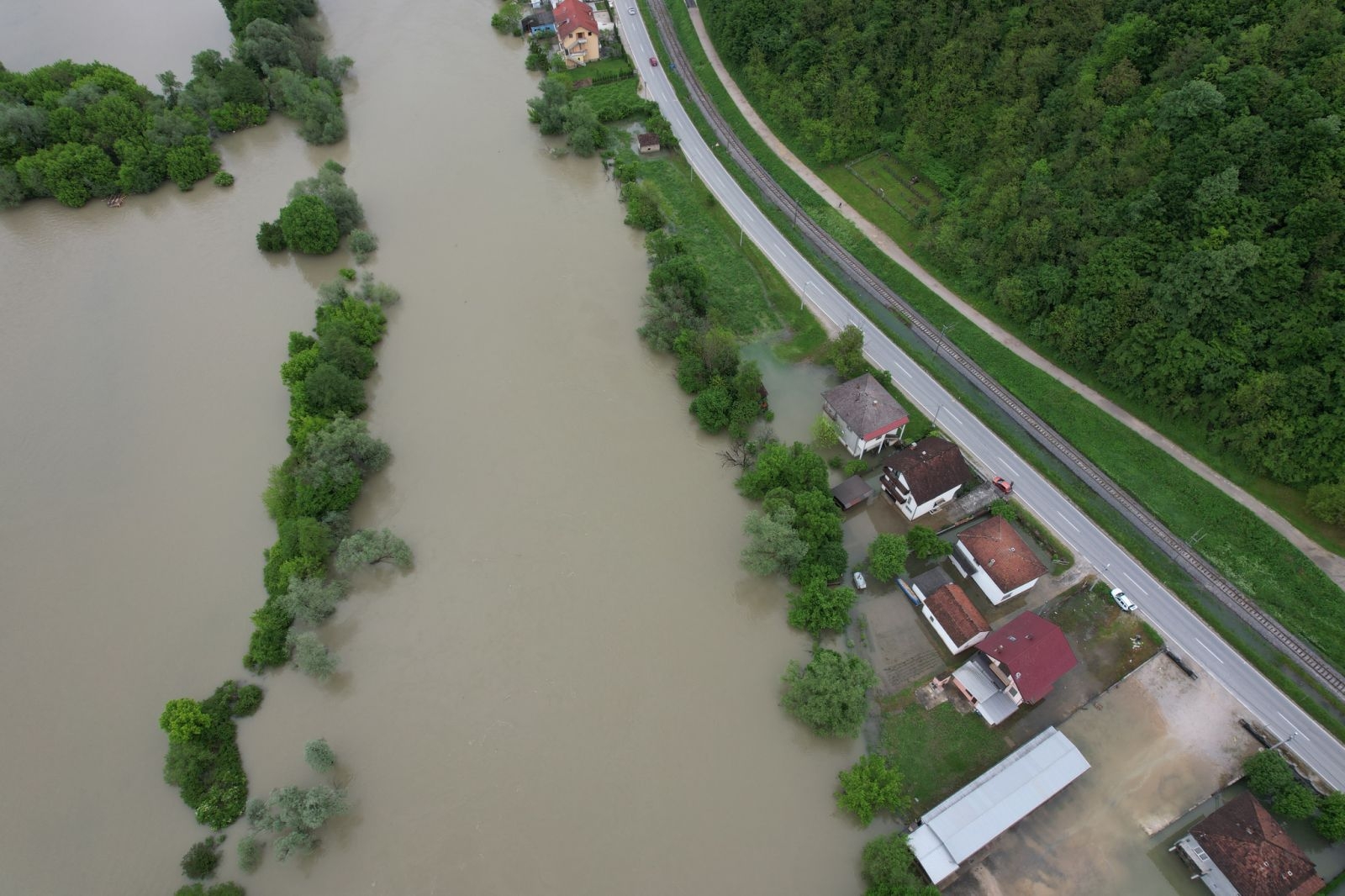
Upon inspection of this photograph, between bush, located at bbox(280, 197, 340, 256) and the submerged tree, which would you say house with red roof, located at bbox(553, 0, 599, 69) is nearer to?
bush, located at bbox(280, 197, 340, 256)

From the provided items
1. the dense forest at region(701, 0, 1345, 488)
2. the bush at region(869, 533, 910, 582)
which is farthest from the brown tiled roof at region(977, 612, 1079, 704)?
the dense forest at region(701, 0, 1345, 488)

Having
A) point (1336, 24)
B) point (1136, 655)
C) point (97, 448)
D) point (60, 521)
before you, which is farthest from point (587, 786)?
point (1336, 24)

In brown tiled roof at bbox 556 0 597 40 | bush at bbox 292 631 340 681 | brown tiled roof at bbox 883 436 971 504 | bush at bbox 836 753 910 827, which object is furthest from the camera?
brown tiled roof at bbox 556 0 597 40

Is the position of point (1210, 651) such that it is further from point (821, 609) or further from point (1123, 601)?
point (821, 609)

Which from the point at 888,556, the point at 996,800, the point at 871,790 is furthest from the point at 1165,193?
the point at 871,790

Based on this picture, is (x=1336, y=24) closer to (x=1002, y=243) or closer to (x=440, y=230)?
(x=1002, y=243)
